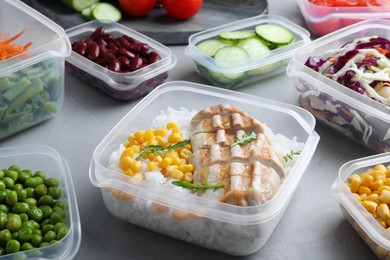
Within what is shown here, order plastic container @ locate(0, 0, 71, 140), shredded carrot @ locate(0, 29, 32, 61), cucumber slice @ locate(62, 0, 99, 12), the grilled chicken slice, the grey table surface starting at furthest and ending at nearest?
1. cucumber slice @ locate(62, 0, 99, 12)
2. shredded carrot @ locate(0, 29, 32, 61)
3. plastic container @ locate(0, 0, 71, 140)
4. the grey table surface
5. the grilled chicken slice

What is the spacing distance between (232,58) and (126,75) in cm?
48

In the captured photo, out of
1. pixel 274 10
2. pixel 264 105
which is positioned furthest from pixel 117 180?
pixel 274 10

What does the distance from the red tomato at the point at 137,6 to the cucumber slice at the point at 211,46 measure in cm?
43

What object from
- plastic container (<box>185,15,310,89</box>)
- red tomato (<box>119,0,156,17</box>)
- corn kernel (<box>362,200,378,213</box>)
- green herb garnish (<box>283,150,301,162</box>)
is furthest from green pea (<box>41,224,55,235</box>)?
red tomato (<box>119,0,156,17</box>)

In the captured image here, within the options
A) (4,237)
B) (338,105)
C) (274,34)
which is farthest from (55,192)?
(274,34)

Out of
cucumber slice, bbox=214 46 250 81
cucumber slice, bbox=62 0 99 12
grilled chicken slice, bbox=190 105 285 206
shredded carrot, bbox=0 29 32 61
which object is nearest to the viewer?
grilled chicken slice, bbox=190 105 285 206

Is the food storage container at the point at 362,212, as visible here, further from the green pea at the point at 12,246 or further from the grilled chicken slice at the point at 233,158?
the green pea at the point at 12,246

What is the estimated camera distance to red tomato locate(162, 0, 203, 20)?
3092mm

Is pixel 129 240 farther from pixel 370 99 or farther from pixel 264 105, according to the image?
pixel 370 99

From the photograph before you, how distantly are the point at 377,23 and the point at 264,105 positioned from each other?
903 mm

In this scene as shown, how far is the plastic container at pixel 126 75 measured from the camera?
Answer: 2588 mm

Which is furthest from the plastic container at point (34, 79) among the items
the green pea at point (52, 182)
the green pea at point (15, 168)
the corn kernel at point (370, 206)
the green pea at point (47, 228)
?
the corn kernel at point (370, 206)

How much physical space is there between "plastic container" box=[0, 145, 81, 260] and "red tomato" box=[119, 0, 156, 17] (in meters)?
1.20

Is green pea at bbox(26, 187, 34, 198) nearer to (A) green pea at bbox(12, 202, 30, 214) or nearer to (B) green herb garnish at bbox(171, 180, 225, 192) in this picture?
(A) green pea at bbox(12, 202, 30, 214)
